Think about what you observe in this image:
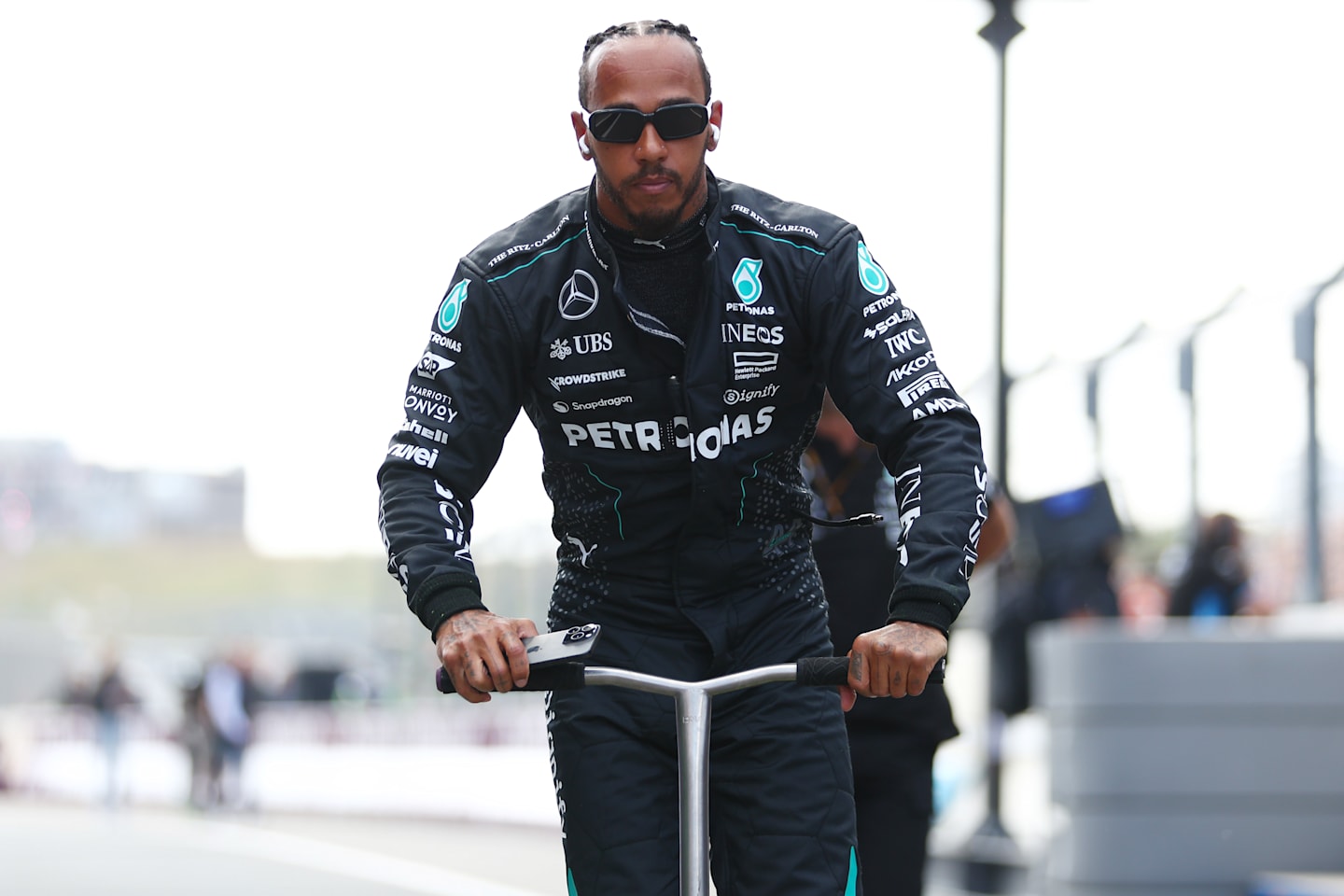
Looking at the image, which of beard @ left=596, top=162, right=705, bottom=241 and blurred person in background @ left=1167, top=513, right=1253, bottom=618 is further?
blurred person in background @ left=1167, top=513, right=1253, bottom=618

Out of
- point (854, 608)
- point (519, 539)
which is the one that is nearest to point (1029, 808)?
point (519, 539)

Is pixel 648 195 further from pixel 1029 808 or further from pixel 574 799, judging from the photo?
pixel 1029 808

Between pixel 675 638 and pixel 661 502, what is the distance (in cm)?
22

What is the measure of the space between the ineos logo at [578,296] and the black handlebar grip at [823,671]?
0.71 meters

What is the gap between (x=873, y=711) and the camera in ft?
15.5

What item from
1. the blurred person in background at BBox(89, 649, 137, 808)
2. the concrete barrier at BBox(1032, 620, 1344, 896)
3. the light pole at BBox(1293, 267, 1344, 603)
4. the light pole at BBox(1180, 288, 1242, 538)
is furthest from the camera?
the blurred person in background at BBox(89, 649, 137, 808)

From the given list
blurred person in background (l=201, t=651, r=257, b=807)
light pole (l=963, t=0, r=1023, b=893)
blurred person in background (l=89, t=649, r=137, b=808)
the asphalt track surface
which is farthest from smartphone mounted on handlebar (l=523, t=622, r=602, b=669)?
blurred person in background (l=89, t=649, r=137, b=808)

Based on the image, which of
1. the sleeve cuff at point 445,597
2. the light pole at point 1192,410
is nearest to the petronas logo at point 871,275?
the sleeve cuff at point 445,597

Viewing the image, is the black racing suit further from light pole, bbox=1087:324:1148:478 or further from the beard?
light pole, bbox=1087:324:1148:478

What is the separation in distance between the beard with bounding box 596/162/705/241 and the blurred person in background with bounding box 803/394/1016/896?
1.34 m

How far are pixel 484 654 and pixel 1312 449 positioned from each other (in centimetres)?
578

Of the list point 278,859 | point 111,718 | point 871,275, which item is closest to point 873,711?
point 871,275

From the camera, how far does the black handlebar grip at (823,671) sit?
2.95 metres

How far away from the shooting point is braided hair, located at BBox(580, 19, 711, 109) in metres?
3.28
